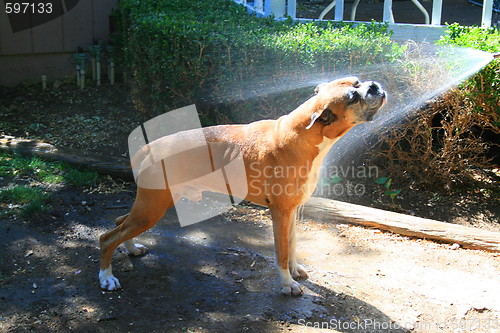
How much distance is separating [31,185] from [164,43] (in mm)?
2237

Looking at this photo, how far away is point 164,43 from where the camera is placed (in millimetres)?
6609

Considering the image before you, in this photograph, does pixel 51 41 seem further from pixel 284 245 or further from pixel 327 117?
pixel 327 117

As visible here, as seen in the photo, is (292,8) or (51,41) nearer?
(292,8)

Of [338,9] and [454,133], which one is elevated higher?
[338,9]

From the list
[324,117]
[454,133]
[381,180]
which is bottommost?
[381,180]

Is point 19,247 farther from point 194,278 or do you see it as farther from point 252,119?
point 252,119

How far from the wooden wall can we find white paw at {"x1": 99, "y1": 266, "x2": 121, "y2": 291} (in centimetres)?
606

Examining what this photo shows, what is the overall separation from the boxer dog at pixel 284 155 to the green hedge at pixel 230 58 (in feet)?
6.69

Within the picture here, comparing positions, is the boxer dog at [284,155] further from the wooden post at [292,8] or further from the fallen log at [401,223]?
the wooden post at [292,8]

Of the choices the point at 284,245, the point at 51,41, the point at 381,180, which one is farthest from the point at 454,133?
the point at 51,41

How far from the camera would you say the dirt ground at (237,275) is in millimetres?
3992

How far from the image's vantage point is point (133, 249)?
484cm

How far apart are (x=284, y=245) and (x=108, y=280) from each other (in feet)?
4.61

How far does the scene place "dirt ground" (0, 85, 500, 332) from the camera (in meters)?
3.99
